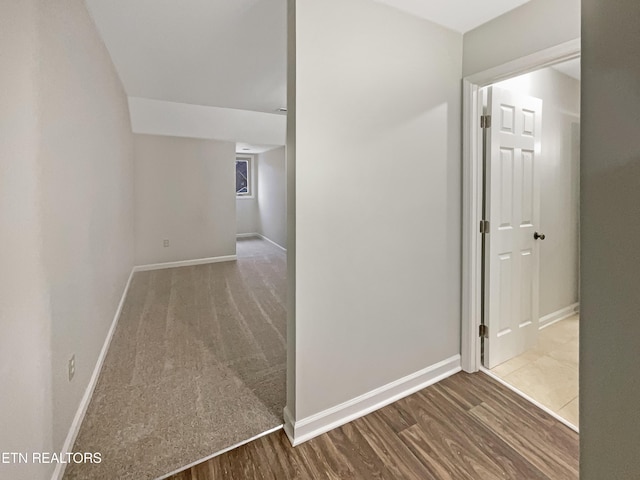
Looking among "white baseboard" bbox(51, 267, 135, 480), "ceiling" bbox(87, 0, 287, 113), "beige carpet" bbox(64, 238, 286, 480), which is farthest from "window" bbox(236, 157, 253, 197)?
"white baseboard" bbox(51, 267, 135, 480)

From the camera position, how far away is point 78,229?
71.6 inches

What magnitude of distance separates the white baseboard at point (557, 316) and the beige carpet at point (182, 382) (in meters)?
2.50

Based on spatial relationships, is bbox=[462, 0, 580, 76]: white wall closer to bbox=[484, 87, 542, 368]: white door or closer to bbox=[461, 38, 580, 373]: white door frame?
bbox=[461, 38, 580, 373]: white door frame

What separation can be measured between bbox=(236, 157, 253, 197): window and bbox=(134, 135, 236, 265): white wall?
281 cm

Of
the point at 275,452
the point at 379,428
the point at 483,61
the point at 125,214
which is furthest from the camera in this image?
the point at 125,214

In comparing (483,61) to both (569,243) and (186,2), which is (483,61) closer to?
(186,2)

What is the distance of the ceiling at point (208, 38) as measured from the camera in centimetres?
196

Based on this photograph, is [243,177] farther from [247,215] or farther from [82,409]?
[82,409]

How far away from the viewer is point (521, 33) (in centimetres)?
188

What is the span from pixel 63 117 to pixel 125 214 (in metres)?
2.61

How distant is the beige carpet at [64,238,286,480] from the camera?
1608 mm

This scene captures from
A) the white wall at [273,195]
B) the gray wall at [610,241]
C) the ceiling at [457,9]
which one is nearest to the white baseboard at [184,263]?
the white wall at [273,195]

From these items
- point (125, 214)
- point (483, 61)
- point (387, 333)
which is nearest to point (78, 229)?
point (387, 333)

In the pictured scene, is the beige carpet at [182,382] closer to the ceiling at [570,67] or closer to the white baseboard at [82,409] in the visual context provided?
the white baseboard at [82,409]
